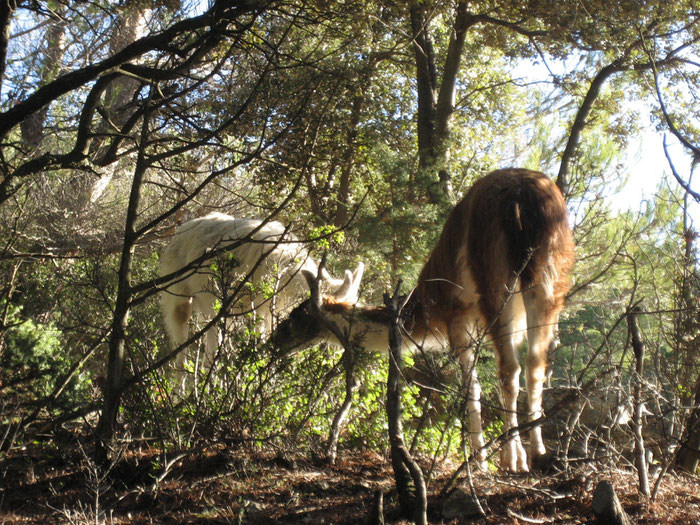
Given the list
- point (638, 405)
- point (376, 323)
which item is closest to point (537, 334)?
point (376, 323)

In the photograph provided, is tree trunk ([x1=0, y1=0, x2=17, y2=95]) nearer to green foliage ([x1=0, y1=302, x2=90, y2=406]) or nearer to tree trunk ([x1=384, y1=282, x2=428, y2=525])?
green foliage ([x1=0, y1=302, x2=90, y2=406])

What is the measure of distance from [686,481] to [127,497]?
3.33m

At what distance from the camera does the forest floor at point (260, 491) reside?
2.99 meters

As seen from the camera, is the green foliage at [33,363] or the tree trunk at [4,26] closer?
the tree trunk at [4,26]

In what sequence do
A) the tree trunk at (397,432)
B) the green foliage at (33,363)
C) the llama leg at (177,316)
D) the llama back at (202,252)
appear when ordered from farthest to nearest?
the llama leg at (177,316)
the llama back at (202,252)
the green foliage at (33,363)
the tree trunk at (397,432)

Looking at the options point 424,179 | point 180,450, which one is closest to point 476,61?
point 424,179

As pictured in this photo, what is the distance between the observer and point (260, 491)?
3.46m

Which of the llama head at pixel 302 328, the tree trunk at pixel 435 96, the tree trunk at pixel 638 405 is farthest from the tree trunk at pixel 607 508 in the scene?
the tree trunk at pixel 435 96

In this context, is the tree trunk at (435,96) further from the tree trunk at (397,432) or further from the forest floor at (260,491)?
the tree trunk at (397,432)

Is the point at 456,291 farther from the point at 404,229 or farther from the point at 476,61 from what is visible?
the point at 476,61

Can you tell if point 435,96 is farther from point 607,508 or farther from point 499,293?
point 607,508

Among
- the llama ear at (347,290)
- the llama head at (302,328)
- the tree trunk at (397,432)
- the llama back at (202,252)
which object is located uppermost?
the llama back at (202,252)

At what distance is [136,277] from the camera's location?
989cm

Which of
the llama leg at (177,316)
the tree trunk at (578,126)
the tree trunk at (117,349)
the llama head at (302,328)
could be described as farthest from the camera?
the llama leg at (177,316)
